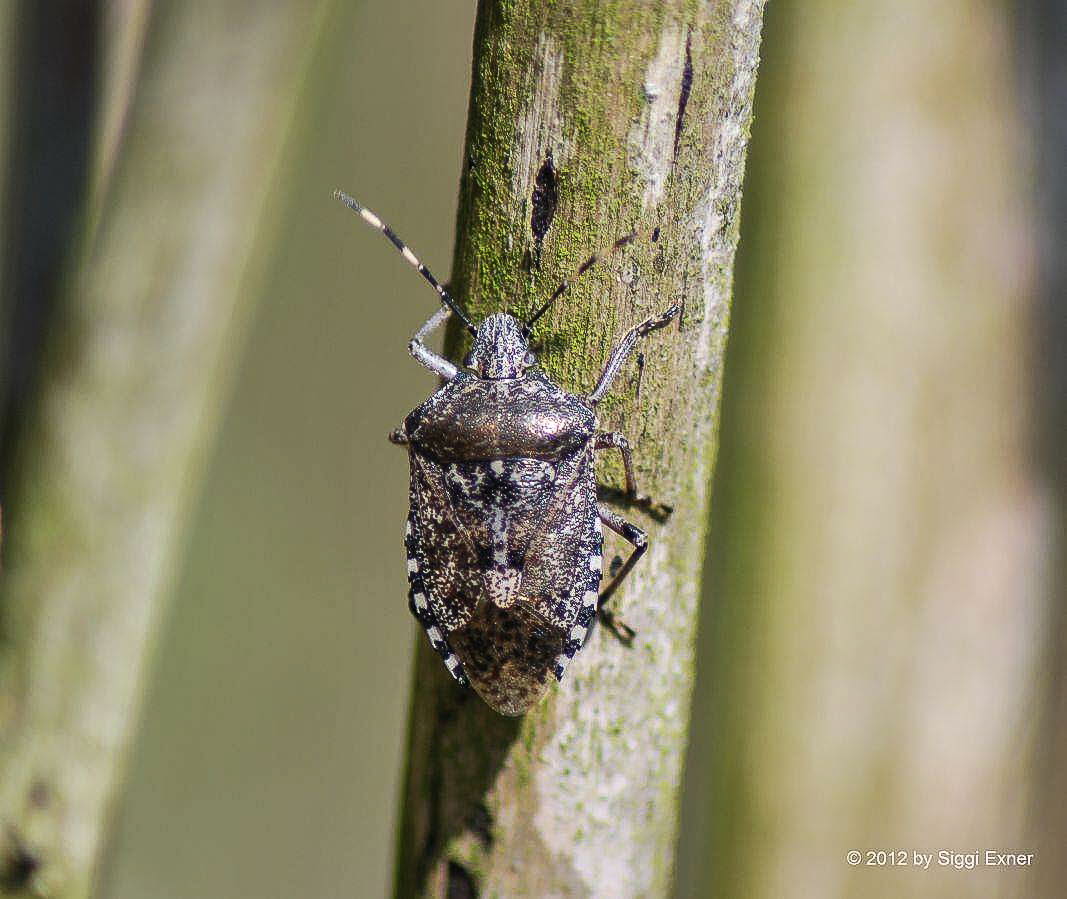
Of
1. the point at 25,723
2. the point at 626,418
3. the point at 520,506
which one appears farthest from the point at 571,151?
the point at 25,723

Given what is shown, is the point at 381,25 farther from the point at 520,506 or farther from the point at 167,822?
the point at 167,822

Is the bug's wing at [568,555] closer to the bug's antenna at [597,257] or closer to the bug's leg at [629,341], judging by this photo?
the bug's leg at [629,341]

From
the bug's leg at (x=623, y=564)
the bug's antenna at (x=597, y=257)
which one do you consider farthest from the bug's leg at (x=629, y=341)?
the bug's leg at (x=623, y=564)

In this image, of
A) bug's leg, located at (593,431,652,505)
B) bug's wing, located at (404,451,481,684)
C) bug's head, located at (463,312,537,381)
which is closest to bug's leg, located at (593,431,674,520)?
bug's leg, located at (593,431,652,505)

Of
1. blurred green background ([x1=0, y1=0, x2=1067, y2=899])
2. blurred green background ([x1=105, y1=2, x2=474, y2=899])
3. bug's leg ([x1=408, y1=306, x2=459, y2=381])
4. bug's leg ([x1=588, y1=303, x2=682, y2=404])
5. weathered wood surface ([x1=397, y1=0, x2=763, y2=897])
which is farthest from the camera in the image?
blurred green background ([x1=105, y1=2, x2=474, y2=899])

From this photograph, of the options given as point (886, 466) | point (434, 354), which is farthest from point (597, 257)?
point (886, 466)

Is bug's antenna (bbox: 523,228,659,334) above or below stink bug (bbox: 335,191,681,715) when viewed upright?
above

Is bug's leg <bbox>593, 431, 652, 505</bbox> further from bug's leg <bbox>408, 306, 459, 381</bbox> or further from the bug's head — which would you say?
bug's leg <bbox>408, 306, 459, 381</bbox>
